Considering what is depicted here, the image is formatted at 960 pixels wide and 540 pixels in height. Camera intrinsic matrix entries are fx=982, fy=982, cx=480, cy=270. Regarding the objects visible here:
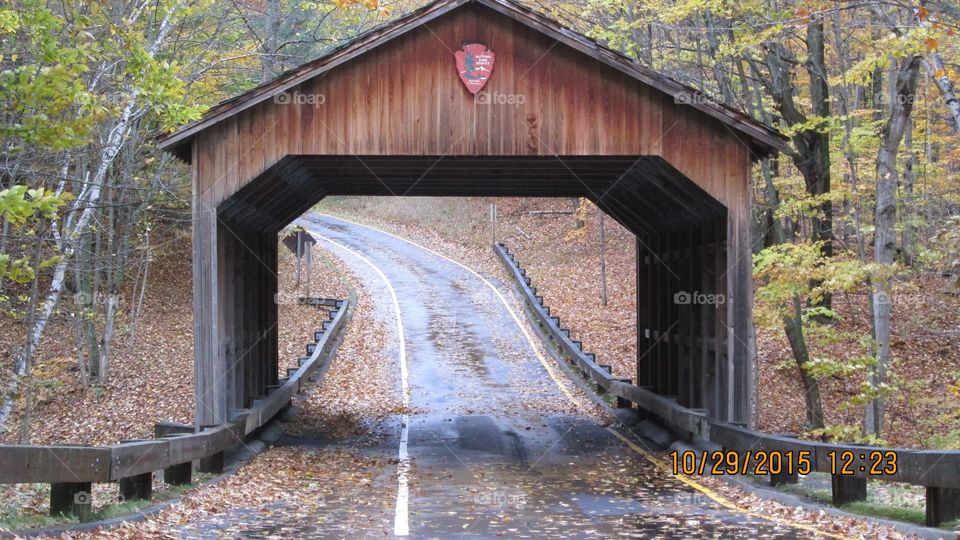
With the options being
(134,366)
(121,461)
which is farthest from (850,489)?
(134,366)

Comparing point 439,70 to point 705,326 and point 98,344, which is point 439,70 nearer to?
point 705,326

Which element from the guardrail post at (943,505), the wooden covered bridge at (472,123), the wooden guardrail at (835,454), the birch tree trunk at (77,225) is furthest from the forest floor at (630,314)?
the birch tree trunk at (77,225)

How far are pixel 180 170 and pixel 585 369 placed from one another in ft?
34.4

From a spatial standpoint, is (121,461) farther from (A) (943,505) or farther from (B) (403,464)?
(A) (943,505)

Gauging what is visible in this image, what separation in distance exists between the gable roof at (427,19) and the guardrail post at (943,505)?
20.2 feet

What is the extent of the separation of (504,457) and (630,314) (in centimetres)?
1860

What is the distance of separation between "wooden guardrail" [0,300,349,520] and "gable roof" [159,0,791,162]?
4.01 metres

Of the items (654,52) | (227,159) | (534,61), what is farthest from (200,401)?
(654,52)

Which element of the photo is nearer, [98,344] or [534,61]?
[534,61]

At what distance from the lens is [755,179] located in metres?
25.4

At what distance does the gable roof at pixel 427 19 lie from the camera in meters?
12.9

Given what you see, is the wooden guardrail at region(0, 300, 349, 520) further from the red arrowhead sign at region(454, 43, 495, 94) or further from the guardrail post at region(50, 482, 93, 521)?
the red arrowhead sign at region(454, 43, 495, 94)

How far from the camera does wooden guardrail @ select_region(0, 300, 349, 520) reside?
23.6ft

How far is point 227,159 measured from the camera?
1334 centimetres
